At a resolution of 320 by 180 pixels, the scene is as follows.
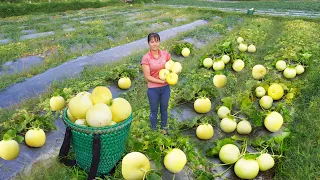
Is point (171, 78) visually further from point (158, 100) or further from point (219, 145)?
point (219, 145)

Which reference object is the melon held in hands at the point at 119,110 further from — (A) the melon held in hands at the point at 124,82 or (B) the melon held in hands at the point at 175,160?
(A) the melon held in hands at the point at 124,82

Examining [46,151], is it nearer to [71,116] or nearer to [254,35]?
[71,116]

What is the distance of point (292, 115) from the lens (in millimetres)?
4758

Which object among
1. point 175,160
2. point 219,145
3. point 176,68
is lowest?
point 219,145

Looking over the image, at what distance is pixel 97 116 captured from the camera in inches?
117

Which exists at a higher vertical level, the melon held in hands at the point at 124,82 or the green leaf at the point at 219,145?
the green leaf at the point at 219,145

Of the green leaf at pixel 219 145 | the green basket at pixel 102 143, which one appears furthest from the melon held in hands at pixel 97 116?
the green leaf at pixel 219 145

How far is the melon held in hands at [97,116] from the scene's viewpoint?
2.98 m

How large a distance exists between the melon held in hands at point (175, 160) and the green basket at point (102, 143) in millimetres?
520

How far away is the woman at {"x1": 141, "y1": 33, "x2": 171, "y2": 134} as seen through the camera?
4.12 meters

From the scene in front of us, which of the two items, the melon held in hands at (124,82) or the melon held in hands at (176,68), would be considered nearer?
the melon held in hands at (176,68)

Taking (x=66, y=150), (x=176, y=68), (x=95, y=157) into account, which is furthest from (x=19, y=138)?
(x=176, y=68)

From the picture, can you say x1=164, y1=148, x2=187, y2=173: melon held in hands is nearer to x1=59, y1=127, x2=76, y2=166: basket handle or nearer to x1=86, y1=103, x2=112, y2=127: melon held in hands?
x1=86, y1=103, x2=112, y2=127: melon held in hands

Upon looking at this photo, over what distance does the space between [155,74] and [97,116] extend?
1.51 meters
